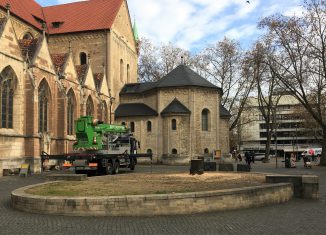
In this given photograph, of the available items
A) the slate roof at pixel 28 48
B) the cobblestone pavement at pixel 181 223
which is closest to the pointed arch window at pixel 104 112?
the slate roof at pixel 28 48

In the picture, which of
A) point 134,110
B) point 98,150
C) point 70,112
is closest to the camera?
point 98,150

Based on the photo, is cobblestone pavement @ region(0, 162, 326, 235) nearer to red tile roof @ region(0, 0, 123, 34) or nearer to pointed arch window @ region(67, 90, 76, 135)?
pointed arch window @ region(67, 90, 76, 135)

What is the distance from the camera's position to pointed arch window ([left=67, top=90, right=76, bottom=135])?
3344cm

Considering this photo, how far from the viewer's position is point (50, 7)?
54.2m

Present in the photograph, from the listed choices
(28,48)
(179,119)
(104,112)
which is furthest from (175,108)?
(28,48)

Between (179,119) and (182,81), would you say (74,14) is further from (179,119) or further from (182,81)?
(179,119)

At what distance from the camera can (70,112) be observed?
3388 cm

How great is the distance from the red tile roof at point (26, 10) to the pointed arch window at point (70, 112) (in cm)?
1099

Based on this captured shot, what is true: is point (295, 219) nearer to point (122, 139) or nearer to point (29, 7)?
point (122, 139)

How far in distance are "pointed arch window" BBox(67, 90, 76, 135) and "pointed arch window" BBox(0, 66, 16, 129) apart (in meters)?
7.72

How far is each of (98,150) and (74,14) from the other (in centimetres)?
3093

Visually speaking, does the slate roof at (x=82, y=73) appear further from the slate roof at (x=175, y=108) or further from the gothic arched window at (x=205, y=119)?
the gothic arched window at (x=205, y=119)

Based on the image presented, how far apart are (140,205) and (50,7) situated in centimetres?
4988

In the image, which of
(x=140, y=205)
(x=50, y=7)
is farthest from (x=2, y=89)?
(x=50, y=7)
